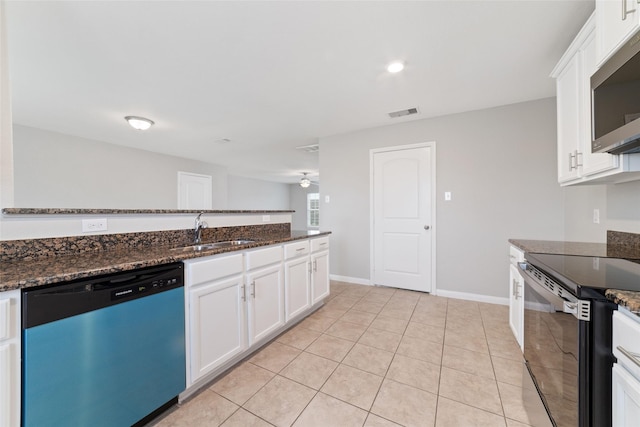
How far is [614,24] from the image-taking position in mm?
1159

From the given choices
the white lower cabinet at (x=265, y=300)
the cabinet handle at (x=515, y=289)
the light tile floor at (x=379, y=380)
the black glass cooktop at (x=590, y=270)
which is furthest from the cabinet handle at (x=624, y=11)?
the white lower cabinet at (x=265, y=300)

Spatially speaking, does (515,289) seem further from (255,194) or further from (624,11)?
(255,194)

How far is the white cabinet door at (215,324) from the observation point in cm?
149

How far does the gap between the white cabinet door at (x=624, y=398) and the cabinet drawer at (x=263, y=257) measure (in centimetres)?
180

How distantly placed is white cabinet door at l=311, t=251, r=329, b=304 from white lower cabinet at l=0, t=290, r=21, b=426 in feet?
6.54

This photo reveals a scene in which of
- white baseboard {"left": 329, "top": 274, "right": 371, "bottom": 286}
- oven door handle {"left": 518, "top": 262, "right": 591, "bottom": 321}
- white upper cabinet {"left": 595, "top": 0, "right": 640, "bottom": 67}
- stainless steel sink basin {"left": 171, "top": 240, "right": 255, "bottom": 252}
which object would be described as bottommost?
white baseboard {"left": 329, "top": 274, "right": 371, "bottom": 286}

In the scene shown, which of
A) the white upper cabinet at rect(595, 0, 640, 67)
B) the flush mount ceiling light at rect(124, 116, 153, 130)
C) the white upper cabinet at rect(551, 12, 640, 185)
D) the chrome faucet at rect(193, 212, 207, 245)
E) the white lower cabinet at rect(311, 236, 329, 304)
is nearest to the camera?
the white upper cabinet at rect(595, 0, 640, 67)

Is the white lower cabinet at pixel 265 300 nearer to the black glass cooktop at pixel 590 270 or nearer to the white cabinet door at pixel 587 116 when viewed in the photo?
the black glass cooktop at pixel 590 270

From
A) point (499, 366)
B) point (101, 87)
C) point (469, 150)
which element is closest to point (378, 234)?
point (469, 150)

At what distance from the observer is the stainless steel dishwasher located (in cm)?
94

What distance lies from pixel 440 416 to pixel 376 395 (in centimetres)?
36

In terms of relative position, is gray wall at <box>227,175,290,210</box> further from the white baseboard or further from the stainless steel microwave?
the stainless steel microwave

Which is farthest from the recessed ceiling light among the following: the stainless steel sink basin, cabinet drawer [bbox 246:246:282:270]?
the stainless steel sink basin

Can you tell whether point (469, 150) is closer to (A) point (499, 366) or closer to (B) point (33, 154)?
(A) point (499, 366)
